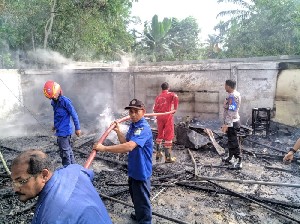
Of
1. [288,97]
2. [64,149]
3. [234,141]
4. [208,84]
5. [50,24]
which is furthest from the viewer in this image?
[50,24]

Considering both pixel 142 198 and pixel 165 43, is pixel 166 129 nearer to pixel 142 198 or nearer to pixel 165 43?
pixel 142 198

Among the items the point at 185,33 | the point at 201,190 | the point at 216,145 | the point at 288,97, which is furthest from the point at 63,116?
the point at 185,33

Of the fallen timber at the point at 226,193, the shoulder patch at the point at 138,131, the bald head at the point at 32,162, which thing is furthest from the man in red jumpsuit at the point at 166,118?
the bald head at the point at 32,162

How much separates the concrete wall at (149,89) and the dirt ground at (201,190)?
305 cm


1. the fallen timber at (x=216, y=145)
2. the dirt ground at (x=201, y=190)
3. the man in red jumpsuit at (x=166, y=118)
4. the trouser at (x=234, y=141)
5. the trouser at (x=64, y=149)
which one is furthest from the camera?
the fallen timber at (x=216, y=145)

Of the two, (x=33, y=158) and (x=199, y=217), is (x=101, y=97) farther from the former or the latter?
(x=33, y=158)

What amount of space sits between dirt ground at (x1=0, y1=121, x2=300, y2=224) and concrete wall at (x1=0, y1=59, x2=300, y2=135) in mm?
3053

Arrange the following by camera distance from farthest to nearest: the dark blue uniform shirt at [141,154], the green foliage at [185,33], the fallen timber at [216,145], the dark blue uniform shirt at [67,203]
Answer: the green foliage at [185,33]
the fallen timber at [216,145]
the dark blue uniform shirt at [141,154]
the dark blue uniform shirt at [67,203]

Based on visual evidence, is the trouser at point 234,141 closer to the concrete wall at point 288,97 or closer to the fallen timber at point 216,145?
the fallen timber at point 216,145

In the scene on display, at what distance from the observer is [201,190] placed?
5387 mm

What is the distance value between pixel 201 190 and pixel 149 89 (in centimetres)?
833

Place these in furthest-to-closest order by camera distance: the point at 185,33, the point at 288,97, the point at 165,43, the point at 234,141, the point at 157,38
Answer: the point at 185,33, the point at 165,43, the point at 157,38, the point at 288,97, the point at 234,141

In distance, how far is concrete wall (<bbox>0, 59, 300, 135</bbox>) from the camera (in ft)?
33.8

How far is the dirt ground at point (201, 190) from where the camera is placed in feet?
14.6
